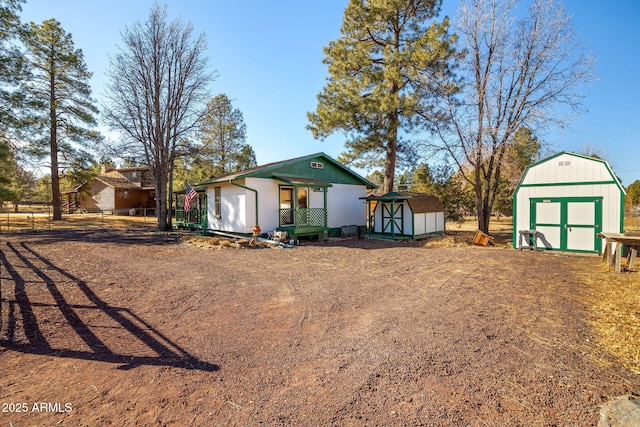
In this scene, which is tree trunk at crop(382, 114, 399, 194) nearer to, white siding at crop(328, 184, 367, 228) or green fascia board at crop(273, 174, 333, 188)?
white siding at crop(328, 184, 367, 228)

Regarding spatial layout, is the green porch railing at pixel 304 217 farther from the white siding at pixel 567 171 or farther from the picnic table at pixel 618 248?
the picnic table at pixel 618 248

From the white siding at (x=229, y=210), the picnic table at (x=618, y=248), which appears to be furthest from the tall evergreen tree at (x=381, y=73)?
the picnic table at (x=618, y=248)

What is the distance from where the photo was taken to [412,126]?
60.6 ft

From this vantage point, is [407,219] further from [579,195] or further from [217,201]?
[217,201]

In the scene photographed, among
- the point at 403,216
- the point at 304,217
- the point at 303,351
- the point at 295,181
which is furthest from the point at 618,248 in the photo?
the point at 295,181

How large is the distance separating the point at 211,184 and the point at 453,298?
46.9 ft

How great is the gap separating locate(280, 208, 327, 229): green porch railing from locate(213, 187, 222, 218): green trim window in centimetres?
346

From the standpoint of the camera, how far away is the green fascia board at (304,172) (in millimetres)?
14802

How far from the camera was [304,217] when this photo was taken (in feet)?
49.7

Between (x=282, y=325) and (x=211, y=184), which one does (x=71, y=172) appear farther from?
(x=282, y=325)

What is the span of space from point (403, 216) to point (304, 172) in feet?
18.6

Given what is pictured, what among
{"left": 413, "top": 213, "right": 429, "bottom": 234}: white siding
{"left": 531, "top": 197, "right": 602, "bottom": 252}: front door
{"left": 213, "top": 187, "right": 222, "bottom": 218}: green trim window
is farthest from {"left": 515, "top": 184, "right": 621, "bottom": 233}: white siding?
{"left": 213, "top": 187, "right": 222, "bottom": 218}: green trim window

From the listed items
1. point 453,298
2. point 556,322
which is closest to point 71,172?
point 453,298

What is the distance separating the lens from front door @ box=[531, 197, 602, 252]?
10.1 m
